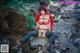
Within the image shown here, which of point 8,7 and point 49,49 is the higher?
point 8,7

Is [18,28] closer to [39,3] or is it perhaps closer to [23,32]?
[23,32]

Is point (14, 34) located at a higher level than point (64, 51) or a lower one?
higher

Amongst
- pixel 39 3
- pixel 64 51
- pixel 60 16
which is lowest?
pixel 64 51

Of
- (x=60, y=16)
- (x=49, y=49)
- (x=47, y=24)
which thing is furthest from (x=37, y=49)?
(x=60, y=16)

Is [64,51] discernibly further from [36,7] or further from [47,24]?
[36,7]

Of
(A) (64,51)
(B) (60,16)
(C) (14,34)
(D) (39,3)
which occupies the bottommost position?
(A) (64,51)

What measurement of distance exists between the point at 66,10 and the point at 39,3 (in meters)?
0.37

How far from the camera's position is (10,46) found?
2.73 meters

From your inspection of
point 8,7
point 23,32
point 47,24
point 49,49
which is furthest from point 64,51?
point 8,7

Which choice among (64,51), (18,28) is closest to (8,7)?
(18,28)

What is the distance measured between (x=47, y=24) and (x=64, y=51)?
1.37 feet

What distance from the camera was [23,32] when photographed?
8.96 feet

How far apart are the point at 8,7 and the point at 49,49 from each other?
A: 77 centimetres

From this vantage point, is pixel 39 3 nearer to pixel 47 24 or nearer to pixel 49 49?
pixel 47 24
